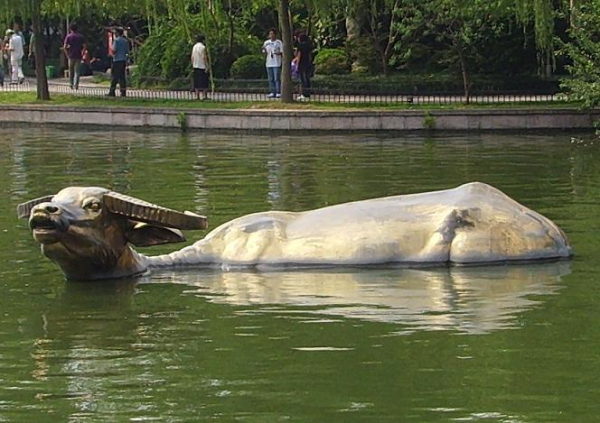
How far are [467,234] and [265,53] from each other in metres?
26.1

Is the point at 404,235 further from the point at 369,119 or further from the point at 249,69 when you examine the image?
the point at 249,69

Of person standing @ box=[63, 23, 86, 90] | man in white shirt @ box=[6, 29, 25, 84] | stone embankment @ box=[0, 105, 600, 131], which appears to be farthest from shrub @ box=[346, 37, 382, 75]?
man in white shirt @ box=[6, 29, 25, 84]

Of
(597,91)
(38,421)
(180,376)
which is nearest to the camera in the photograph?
(38,421)

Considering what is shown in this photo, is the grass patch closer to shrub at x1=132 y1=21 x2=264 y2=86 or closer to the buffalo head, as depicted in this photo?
shrub at x1=132 y1=21 x2=264 y2=86

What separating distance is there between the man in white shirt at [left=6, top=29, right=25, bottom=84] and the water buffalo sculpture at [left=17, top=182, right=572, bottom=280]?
33051 millimetres

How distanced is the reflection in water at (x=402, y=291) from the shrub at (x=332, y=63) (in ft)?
89.9

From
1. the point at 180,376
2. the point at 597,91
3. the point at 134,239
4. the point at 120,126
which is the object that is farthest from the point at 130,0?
the point at 180,376

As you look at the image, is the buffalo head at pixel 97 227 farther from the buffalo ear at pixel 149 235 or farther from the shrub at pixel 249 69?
the shrub at pixel 249 69

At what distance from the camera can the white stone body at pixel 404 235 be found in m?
13.7

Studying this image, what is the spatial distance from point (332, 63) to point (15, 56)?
35.4 ft

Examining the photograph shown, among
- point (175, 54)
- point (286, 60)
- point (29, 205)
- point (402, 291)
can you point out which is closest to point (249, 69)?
point (175, 54)

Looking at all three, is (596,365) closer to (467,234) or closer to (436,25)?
(467,234)

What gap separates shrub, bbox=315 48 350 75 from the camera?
135 ft

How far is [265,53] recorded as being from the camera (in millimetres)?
39344
